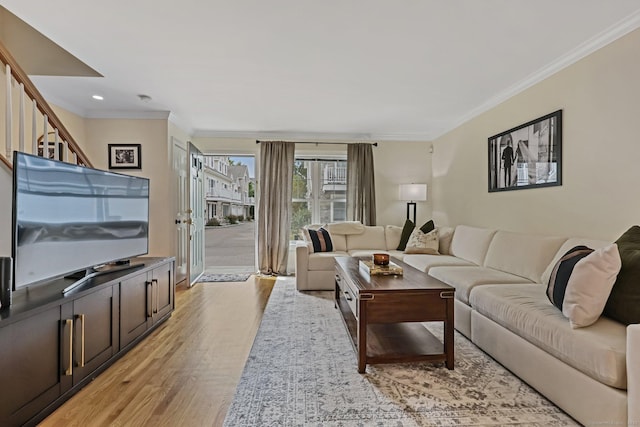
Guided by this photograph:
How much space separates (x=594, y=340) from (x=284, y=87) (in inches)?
123

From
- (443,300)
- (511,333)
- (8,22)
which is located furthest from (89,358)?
(8,22)

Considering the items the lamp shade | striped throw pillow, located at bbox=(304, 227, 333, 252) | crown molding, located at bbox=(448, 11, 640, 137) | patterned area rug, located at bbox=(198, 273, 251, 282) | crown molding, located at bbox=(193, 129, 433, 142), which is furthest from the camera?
crown molding, located at bbox=(193, 129, 433, 142)

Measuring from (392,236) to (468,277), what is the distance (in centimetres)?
218

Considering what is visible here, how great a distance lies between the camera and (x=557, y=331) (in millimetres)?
1702

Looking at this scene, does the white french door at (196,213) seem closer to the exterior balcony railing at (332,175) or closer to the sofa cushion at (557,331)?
the exterior balcony railing at (332,175)

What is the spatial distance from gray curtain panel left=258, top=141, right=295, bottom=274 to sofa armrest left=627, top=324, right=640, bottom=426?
4.28m

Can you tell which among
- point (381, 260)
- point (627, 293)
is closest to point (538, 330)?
point (627, 293)

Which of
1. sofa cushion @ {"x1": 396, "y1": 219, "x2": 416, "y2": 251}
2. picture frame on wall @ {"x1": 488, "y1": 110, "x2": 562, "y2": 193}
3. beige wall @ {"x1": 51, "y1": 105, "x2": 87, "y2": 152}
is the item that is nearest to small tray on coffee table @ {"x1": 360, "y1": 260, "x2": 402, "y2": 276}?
picture frame on wall @ {"x1": 488, "y1": 110, "x2": 562, "y2": 193}

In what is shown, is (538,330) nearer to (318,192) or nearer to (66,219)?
(66,219)

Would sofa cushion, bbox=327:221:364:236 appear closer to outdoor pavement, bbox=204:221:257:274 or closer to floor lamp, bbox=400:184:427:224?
floor lamp, bbox=400:184:427:224

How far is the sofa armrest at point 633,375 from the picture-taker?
4.33ft

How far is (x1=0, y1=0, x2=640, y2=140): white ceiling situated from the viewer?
2.05 metres

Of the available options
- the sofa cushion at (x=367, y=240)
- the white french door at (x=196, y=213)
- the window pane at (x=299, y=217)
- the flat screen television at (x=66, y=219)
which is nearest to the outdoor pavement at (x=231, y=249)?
the white french door at (x=196, y=213)

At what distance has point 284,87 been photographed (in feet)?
11.0
